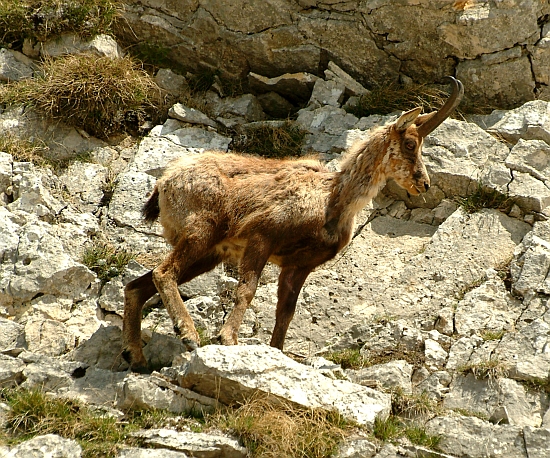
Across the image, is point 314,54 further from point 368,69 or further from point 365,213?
point 365,213

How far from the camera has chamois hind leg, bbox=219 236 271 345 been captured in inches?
324

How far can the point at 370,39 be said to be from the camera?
39.5 ft

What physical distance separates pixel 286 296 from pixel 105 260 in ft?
7.27

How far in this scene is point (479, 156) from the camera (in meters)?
10.7

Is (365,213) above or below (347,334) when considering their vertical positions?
above

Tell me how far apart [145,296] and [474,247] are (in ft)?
13.1

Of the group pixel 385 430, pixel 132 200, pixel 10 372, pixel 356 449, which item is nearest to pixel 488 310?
pixel 385 430

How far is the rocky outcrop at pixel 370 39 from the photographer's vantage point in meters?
11.6

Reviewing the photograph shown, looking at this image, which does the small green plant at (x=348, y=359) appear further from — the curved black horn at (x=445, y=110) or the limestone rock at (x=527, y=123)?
the limestone rock at (x=527, y=123)

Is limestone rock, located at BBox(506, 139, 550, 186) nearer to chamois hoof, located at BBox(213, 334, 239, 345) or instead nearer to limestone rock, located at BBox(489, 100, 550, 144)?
limestone rock, located at BBox(489, 100, 550, 144)

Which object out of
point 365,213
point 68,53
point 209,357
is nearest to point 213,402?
point 209,357

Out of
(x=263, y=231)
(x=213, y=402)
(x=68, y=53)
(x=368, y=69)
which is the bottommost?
(x=213, y=402)

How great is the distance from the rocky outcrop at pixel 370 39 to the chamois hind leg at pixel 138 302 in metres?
4.39

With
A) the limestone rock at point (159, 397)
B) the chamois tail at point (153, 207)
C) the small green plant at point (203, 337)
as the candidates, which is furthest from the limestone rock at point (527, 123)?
the limestone rock at point (159, 397)
